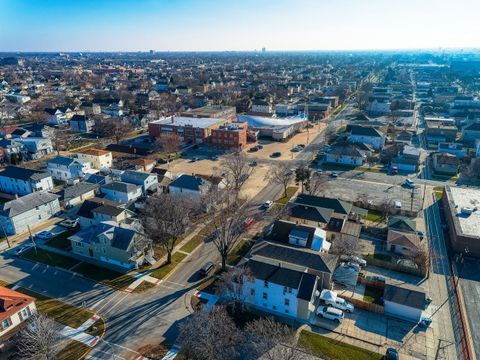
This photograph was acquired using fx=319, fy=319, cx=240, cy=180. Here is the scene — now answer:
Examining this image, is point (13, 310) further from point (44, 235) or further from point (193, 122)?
point (193, 122)

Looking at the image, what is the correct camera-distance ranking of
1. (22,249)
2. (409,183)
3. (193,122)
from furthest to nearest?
1. (193,122)
2. (409,183)
3. (22,249)

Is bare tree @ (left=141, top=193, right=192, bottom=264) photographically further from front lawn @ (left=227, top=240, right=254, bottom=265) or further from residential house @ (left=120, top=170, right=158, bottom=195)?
residential house @ (left=120, top=170, right=158, bottom=195)

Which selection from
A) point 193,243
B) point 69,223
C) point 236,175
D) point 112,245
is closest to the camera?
point 112,245

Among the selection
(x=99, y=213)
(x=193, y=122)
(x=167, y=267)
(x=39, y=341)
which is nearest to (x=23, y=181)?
(x=99, y=213)

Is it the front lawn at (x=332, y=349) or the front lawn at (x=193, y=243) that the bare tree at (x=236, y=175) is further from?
the front lawn at (x=332, y=349)

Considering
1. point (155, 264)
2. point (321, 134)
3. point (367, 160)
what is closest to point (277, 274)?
point (155, 264)

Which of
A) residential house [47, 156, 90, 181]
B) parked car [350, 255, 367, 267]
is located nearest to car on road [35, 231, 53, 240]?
residential house [47, 156, 90, 181]
